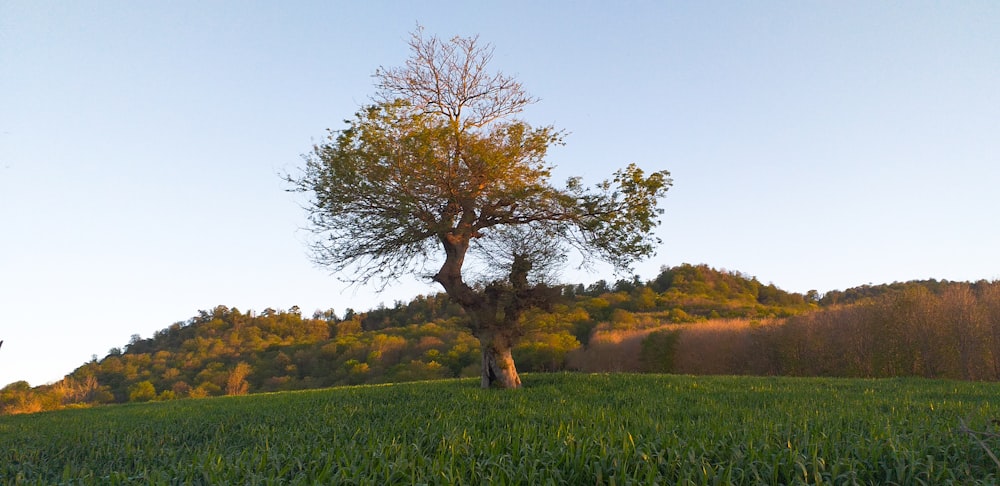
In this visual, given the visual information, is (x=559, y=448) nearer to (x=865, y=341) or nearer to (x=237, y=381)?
(x=865, y=341)

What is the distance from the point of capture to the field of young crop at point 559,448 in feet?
13.5

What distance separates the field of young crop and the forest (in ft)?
28.8

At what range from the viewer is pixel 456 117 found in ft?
53.2

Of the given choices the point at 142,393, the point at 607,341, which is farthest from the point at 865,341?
the point at 142,393

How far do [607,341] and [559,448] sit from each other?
29.4 m

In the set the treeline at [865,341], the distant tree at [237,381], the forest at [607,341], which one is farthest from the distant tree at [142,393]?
the treeline at [865,341]

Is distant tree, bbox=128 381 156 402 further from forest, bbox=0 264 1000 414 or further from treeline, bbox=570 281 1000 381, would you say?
treeline, bbox=570 281 1000 381

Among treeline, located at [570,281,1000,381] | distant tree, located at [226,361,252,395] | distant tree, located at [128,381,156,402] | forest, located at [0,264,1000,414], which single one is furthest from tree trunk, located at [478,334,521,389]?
distant tree, located at [128,381,156,402]

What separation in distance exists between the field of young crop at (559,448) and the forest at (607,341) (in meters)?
8.78

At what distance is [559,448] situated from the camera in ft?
15.5

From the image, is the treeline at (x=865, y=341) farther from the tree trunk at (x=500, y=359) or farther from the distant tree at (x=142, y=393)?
the distant tree at (x=142, y=393)

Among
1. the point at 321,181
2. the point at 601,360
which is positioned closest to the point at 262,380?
the point at 601,360

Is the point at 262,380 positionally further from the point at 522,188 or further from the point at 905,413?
the point at 905,413

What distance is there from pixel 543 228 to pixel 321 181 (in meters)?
6.09
